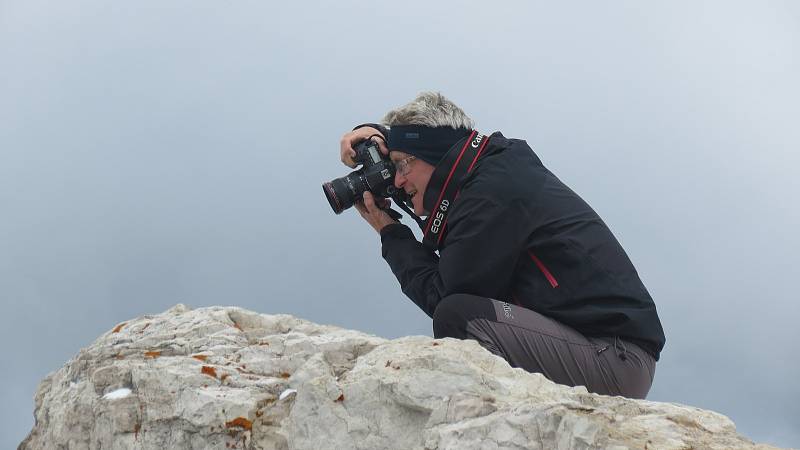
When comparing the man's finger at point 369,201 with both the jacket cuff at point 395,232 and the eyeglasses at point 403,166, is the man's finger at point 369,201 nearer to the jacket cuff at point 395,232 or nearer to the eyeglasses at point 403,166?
the jacket cuff at point 395,232

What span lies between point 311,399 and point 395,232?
2.37 meters

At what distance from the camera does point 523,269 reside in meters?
6.30

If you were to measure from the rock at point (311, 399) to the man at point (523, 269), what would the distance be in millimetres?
741

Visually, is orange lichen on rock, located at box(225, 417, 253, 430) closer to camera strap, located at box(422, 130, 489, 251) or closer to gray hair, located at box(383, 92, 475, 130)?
camera strap, located at box(422, 130, 489, 251)

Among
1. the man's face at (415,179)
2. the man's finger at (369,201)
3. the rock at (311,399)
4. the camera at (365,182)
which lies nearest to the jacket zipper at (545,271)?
the man's face at (415,179)

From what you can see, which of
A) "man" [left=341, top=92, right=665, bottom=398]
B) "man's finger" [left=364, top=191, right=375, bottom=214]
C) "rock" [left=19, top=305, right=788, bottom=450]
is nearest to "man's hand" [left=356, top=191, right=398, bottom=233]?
"man's finger" [left=364, top=191, right=375, bottom=214]

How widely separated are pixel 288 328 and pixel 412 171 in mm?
1382

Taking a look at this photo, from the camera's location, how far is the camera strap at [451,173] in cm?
648

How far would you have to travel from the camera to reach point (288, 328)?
21.2ft

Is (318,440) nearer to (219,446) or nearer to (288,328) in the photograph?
(219,446)

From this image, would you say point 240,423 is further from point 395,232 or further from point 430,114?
point 430,114

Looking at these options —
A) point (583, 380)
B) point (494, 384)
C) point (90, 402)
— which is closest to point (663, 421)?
point (494, 384)

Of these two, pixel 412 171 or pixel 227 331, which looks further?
pixel 412 171

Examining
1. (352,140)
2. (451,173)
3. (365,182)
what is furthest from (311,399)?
(352,140)
